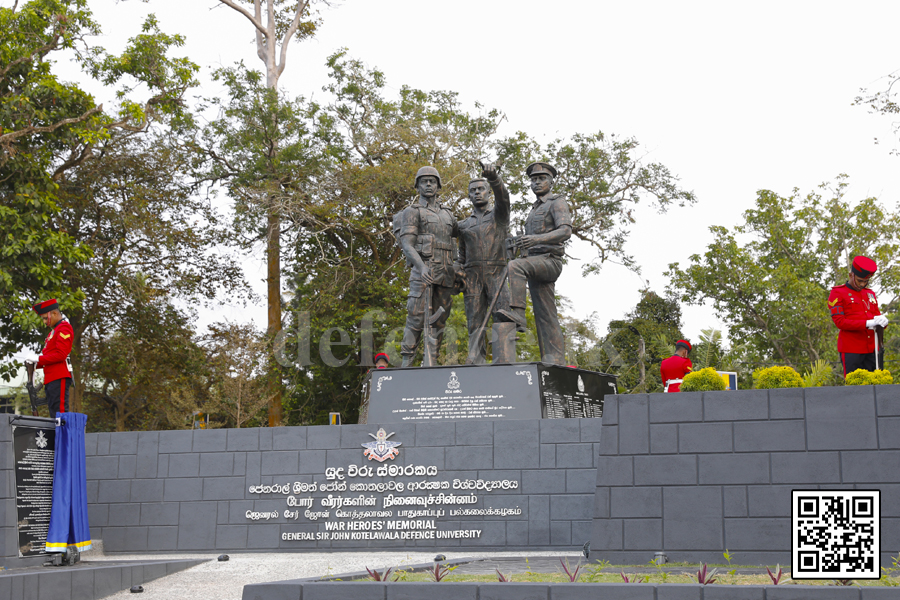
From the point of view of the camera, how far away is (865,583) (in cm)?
427

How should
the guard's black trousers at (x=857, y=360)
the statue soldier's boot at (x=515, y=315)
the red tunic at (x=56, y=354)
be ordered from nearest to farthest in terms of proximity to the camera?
the guard's black trousers at (x=857, y=360) → the red tunic at (x=56, y=354) → the statue soldier's boot at (x=515, y=315)

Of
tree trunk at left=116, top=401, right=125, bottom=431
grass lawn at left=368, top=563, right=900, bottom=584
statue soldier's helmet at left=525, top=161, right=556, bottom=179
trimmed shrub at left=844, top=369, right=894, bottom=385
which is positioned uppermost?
statue soldier's helmet at left=525, top=161, right=556, bottom=179

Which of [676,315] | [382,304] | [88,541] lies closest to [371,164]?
[382,304]

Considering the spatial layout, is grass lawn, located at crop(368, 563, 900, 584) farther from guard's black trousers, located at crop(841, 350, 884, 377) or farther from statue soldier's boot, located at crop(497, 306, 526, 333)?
statue soldier's boot, located at crop(497, 306, 526, 333)

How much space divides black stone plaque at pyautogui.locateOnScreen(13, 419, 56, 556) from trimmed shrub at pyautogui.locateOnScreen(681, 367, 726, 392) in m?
5.39

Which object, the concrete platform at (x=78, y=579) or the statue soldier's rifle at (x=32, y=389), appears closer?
the concrete platform at (x=78, y=579)

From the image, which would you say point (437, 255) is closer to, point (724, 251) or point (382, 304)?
point (382, 304)

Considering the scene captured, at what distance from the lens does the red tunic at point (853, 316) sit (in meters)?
7.85

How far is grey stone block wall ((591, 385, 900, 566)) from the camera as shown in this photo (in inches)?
233

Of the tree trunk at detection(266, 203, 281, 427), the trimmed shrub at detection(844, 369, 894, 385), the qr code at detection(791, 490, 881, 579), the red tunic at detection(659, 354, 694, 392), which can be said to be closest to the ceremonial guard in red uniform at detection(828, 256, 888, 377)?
the trimmed shrub at detection(844, 369, 894, 385)

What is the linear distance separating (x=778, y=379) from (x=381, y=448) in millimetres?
3735

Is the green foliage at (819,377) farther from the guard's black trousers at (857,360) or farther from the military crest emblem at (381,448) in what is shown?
the military crest emblem at (381,448)

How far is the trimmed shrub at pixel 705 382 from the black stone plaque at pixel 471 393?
2.18 meters

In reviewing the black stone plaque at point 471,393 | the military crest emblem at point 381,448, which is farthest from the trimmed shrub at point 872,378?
the military crest emblem at point 381,448
